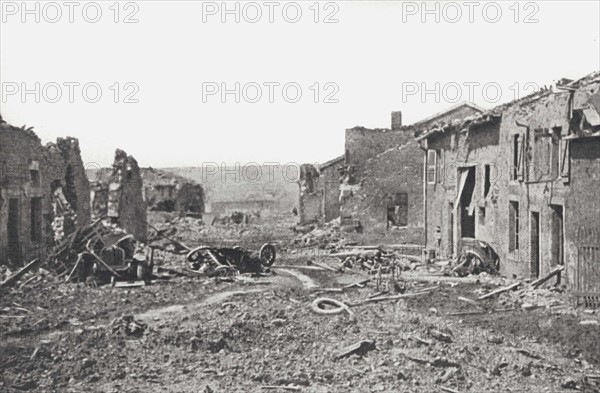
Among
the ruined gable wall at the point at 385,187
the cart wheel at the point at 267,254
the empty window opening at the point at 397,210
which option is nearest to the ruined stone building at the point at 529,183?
the cart wheel at the point at 267,254

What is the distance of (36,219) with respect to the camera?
2433cm

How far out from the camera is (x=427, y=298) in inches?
675

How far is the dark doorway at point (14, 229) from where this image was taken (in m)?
22.3

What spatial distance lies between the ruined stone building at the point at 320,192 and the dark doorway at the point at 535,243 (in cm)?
2594

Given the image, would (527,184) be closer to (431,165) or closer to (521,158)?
(521,158)

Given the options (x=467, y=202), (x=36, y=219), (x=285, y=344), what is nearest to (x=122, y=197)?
(x=36, y=219)

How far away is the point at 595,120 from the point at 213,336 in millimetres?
9851

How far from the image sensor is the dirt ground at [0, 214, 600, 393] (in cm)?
1017

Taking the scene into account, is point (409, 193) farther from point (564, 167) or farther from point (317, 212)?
point (564, 167)

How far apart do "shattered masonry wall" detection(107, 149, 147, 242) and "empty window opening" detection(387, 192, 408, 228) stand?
1388 cm

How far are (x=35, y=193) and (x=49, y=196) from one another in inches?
58.0

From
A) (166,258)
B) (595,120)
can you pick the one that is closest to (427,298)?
(595,120)

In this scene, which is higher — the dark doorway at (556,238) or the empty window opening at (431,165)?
the empty window opening at (431,165)

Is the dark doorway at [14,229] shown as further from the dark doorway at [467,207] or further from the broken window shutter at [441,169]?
the broken window shutter at [441,169]
